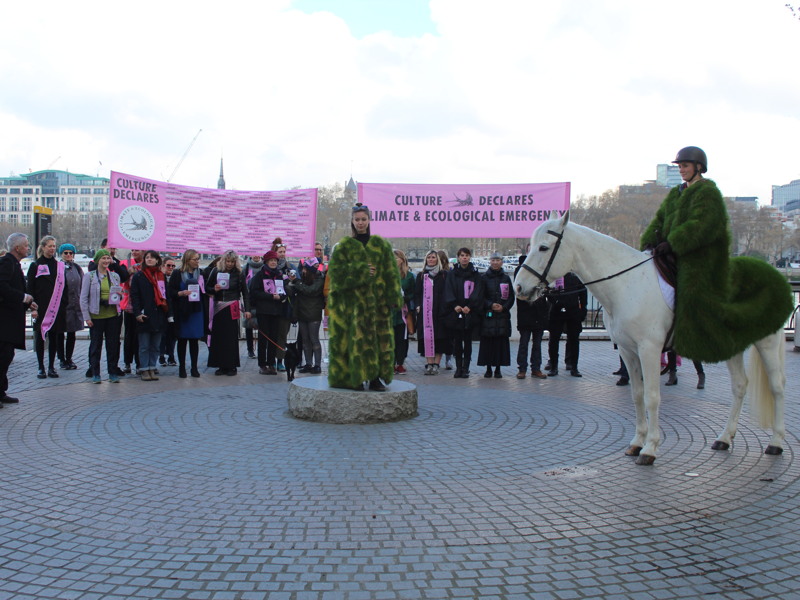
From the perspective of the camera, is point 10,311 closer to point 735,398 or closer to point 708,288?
point 708,288

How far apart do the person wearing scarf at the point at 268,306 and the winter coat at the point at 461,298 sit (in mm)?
2993

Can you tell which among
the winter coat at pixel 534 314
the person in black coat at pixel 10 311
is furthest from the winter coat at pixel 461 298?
the person in black coat at pixel 10 311

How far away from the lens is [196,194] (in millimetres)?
15875

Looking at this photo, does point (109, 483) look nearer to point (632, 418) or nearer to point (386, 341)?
point (386, 341)

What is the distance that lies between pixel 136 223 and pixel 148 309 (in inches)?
191

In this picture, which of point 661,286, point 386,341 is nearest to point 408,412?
point 386,341

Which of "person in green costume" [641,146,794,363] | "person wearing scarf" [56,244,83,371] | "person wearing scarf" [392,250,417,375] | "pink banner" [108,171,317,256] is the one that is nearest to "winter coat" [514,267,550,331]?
"person wearing scarf" [392,250,417,375]

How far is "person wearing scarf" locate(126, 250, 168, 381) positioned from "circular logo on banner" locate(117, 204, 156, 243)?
167 inches

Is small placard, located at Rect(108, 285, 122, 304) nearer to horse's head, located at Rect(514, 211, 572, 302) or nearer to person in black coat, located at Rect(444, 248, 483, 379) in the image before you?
person in black coat, located at Rect(444, 248, 483, 379)

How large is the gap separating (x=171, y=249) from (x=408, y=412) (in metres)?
9.48

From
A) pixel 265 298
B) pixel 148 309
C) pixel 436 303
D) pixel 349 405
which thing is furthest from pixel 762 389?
pixel 148 309

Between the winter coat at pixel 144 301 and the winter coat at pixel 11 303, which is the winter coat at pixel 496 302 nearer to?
the winter coat at pixel 144 301

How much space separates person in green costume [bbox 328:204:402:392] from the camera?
811 cm

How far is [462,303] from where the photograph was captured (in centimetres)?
1195
